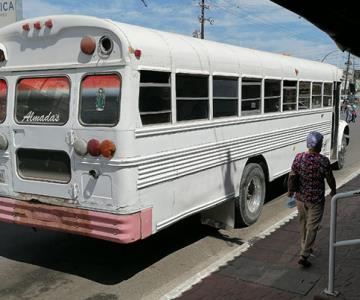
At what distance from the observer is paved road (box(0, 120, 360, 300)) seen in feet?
16.6

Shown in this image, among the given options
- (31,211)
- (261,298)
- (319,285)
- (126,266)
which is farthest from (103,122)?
(319,285)

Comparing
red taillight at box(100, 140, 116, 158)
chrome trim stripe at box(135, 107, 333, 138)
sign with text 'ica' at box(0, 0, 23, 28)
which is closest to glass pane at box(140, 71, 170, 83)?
chrome trim stripe at box(135, 107, 333, 138)

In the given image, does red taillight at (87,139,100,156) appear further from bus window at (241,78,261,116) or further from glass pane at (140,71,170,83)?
bus window at (241,78,261,116)

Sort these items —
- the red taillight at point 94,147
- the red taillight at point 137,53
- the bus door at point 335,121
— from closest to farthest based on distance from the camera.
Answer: the red taillight at point 137,53 < the red taillight at point 94,147 < the bus door at point 335,121

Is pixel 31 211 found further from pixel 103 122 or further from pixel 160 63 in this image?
pixel 160 63

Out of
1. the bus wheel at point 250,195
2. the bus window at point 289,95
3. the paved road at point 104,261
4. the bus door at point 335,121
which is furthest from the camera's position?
the bus door at point 335,121

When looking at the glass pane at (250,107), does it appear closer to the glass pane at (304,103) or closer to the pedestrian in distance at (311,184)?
the pedestrian in distance at (311,184)

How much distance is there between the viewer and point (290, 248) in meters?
6.06

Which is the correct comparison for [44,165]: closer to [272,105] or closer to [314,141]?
[314,141]

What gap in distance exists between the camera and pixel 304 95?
9109 millimetres

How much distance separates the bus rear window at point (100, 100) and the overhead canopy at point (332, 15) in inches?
86.8

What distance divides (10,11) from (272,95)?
8376 mm

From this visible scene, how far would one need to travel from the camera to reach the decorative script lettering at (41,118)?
512 centimetres

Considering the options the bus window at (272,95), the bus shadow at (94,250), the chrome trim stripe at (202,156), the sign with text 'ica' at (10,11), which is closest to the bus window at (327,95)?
the chrome trim stripe at (202,156)
